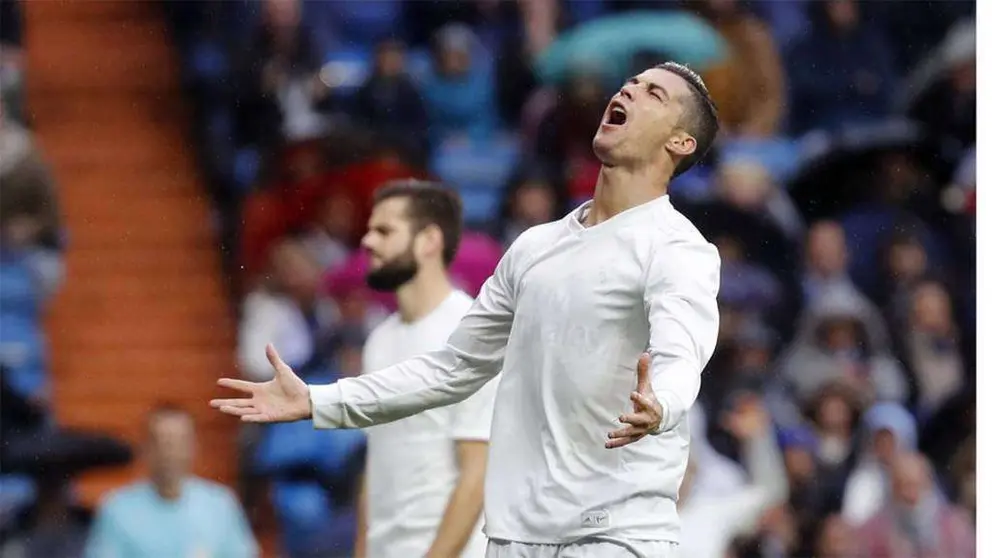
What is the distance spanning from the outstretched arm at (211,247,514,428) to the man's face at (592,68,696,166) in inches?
14.2

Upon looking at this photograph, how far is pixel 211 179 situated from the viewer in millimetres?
11594

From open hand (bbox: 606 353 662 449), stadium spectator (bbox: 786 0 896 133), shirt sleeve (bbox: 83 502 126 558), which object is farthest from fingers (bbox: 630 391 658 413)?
stadium spectator (bbox: 786 0 896 133)

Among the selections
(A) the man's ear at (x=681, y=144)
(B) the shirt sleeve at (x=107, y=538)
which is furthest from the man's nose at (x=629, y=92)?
(B) the shirt sleeve at (x=107, y=538)

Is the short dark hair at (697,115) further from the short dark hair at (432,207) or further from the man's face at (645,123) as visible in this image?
the short dark hair at (432,207)

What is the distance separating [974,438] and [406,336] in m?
4.81

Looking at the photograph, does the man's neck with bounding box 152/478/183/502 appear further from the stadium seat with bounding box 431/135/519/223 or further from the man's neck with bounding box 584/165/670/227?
the man's neck with bounding box 584/165/670/227

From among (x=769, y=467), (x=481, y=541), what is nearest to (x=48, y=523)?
(x=769, y=467)

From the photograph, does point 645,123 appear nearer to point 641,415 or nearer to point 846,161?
point 641,415

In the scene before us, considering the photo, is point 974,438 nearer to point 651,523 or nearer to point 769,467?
point 769,467

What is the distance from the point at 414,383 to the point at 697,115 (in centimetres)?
90

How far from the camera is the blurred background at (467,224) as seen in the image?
32.0 ft

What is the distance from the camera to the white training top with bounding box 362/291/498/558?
5766mm

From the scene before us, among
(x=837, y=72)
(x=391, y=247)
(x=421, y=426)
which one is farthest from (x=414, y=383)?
(x=837, y=72)

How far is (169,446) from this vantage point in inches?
343
